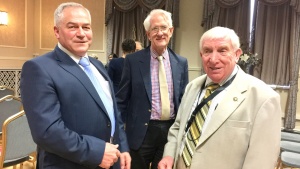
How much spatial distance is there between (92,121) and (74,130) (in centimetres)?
9

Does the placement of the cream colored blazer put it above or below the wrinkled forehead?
below

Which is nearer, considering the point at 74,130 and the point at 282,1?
the point at 74,130

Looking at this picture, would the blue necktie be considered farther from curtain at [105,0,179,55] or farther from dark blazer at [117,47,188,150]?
curtain at [105,0,179,55]

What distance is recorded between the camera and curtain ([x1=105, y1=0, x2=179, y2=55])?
572cm

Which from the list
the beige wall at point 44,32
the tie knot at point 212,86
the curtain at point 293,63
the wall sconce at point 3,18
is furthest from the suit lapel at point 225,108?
the wall sconce at point 3,18

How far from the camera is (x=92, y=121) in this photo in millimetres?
1273

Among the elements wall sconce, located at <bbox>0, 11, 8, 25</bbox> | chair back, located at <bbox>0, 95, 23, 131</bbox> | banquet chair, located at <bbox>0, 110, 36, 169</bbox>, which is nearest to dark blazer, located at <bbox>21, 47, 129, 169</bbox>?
banquet chair, located at <bbox>0, 110, 36, 169</bbox>

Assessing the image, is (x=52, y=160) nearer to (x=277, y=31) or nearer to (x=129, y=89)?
(x=129, y=89)

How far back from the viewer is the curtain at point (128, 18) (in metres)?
5.72

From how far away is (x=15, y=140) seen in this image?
2.32 meters

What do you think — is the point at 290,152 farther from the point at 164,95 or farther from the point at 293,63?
the point at 293,63

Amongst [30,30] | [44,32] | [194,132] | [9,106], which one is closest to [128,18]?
[44,32]

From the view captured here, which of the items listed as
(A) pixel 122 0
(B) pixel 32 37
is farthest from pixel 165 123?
(B) pixel 32 37

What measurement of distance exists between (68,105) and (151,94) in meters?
0.72
